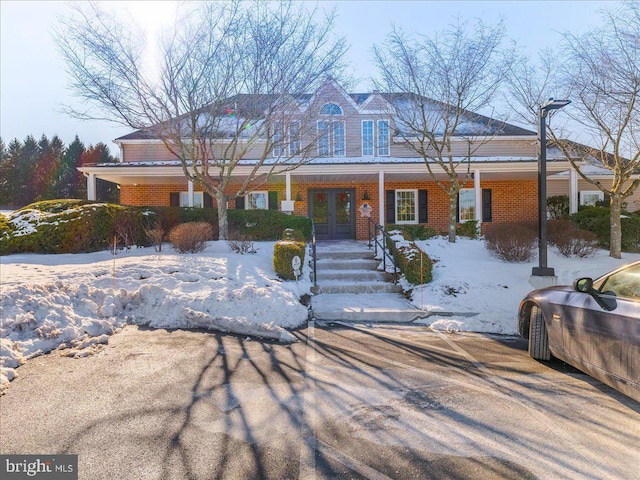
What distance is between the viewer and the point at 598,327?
149 inches

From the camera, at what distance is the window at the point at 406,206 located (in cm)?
1802

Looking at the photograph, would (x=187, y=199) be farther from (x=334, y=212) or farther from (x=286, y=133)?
(x=286, y=133)

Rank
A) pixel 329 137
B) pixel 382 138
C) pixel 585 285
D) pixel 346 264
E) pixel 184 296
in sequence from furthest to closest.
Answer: pixel 382 138 < pixel 329 137 < pixel 346 264 < pixel 184 296 < pixel 585 285

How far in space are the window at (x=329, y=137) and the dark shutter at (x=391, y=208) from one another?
2795mm

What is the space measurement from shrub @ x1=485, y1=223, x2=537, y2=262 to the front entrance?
7.72m

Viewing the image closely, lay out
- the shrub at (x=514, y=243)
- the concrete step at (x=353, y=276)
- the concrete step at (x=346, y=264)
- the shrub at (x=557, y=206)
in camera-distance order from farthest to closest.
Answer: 1. the shrub at (x=557, y=206)
2. the concrete step at (x=346, y=264)
3. the shrub at (x=514, y=243)
4. the concrete step at (x=353, y=276)

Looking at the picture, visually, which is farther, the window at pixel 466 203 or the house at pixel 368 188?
the window at pixel 466 203

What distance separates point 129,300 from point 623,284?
6.68m

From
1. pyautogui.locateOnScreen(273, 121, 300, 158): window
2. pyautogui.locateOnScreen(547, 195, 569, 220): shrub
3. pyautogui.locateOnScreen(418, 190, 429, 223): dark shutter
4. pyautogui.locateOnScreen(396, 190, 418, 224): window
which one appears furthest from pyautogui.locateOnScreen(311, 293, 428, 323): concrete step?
pyautogui.locateOnScreen(547, 195, 569, 220): shrub

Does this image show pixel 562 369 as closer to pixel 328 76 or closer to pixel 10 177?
pixel 328 76

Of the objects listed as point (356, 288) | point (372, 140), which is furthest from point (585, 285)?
point (372, 140)

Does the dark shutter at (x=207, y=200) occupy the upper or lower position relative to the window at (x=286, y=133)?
lower

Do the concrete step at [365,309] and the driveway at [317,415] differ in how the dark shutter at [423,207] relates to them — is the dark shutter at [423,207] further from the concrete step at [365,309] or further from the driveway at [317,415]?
the driveway at [317,415]

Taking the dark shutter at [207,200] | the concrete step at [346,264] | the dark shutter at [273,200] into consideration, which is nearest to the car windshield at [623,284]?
the concrete step at [346,264]
